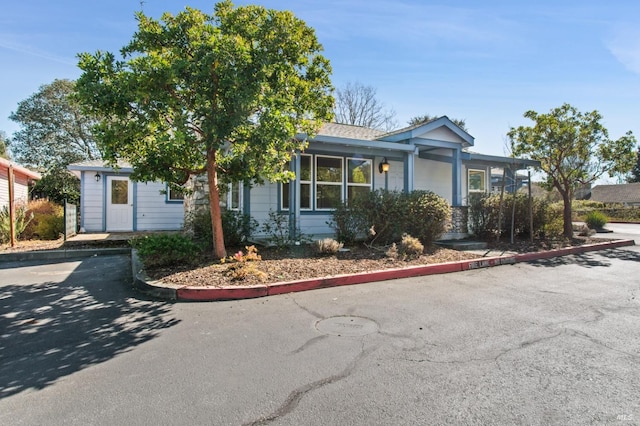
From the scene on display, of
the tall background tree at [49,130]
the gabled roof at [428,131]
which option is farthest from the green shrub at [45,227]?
the tall background tree at [49,130]

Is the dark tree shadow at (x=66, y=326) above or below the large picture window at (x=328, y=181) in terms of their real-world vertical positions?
below

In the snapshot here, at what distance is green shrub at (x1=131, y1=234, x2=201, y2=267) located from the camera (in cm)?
647

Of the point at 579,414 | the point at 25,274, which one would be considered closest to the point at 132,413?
the point at 579,414

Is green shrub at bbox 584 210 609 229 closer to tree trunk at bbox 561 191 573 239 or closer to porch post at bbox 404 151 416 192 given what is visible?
tree trunk at bbox 561 191 573 239

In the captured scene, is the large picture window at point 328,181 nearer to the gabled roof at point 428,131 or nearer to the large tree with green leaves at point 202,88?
the gabled roof at point 428,131

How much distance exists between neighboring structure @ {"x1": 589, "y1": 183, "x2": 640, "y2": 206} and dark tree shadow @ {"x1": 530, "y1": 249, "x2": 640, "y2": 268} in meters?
46.6

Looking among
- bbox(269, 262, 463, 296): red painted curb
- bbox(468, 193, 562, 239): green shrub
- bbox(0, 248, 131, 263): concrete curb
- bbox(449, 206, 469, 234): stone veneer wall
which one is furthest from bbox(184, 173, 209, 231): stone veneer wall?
bbox(468, 193, 562, 239): green shrub

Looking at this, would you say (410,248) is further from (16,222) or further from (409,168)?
(16,222)

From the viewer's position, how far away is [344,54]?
13.5m

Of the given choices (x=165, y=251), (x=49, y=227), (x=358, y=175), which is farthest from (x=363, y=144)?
(x=49, y=227)

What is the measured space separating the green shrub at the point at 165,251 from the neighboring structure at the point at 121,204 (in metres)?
7.63

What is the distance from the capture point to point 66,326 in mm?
4184

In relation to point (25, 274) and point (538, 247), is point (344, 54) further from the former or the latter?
point (25, 274)

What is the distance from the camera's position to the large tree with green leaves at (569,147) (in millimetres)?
11672
